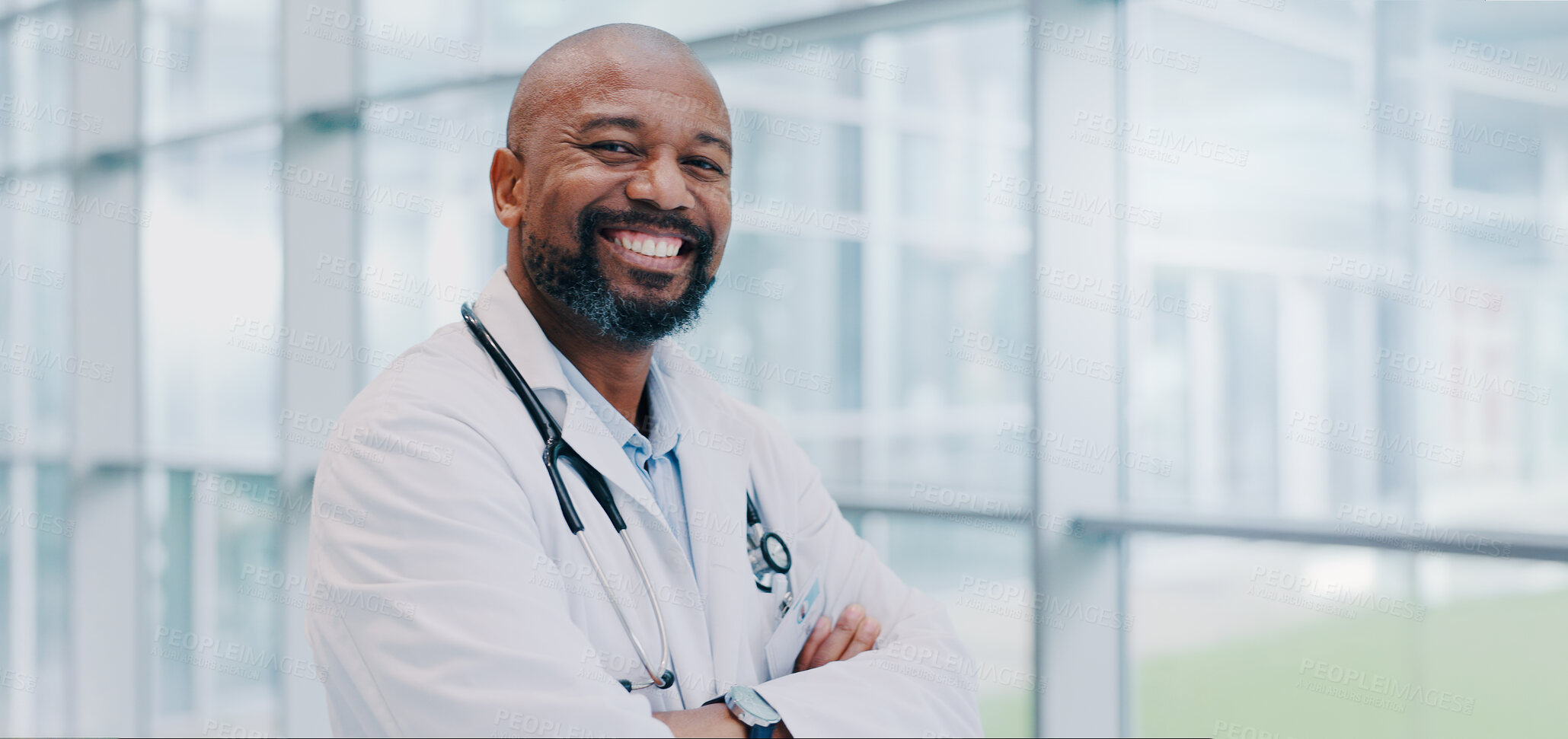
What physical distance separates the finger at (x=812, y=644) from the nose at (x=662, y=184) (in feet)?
2.01

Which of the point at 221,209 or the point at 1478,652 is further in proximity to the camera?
the point at 221,209

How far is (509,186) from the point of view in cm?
147

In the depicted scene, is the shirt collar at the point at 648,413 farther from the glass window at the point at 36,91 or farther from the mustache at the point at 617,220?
the glass window at the point at 36,91

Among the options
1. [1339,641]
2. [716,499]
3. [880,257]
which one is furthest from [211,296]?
[1339,641]

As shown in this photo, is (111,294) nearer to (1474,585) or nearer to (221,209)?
(221,209)

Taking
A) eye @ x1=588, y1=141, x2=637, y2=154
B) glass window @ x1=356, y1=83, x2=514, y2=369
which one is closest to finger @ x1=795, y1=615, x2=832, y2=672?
eye @ x1=588, y1=141, x2=637, y2=154

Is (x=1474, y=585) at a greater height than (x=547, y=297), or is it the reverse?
(x=547, y=297)

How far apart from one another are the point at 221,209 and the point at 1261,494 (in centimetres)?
373

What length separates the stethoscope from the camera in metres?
1.23

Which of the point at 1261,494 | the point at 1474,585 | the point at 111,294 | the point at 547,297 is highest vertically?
the point at 111,294

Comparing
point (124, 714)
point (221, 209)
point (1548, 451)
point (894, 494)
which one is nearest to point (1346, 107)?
point (1548, 451)

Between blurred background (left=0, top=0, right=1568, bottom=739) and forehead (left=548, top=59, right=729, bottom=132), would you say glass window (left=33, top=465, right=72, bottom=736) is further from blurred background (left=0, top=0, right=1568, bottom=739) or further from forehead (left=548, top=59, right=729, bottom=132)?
forehead (left=548, top=59, right=729, bottom=132)

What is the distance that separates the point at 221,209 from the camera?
3.96m

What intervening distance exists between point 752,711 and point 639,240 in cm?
62
